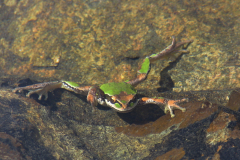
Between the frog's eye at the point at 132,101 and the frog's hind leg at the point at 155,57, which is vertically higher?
the frog's hind leg at the point at 155,57

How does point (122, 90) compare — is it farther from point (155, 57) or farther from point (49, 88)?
point (49, 88)

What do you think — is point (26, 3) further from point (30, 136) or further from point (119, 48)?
point (30, 136)

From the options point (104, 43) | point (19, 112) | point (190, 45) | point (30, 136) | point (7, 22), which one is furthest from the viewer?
point (7, 22)

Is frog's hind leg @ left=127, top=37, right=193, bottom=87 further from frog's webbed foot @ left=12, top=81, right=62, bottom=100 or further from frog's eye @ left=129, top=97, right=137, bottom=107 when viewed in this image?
frog's webbed foot @ left=12, top=81, right=62, bottom=100

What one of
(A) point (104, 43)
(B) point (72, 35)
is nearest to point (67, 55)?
(B) point (72, 35)

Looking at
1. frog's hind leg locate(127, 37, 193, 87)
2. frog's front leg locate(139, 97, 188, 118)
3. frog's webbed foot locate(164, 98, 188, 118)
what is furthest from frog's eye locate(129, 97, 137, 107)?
frog's hind leg locate(127, 37, 193, 87)

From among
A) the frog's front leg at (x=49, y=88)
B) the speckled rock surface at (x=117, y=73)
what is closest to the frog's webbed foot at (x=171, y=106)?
the speckled rock surface at (x=117, y=73)

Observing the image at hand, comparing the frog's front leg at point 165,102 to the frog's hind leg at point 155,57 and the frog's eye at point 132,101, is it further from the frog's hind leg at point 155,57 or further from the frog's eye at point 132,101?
the frog's hind leg at point 155,57
